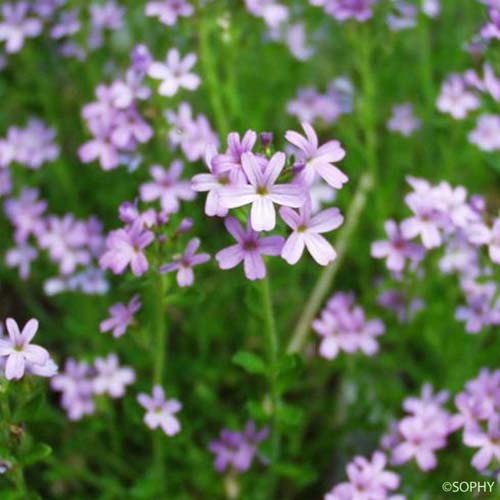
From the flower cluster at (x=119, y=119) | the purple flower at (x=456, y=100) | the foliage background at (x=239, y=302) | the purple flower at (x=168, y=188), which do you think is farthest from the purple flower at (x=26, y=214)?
the purple flower at (x=456, y=100)

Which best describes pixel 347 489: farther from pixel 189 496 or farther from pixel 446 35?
pixel 446 35

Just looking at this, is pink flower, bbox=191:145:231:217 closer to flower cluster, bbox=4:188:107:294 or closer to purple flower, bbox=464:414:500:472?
purple flower, bbox=464:414:500:472

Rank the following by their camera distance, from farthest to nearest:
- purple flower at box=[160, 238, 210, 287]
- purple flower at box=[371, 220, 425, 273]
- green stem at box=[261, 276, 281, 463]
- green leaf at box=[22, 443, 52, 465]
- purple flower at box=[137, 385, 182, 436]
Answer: purple flower at box=[371, 220, 425, 273] < purple flower at box=[137, 385, 182, 436] < green stem at box=[261, 276, 281, 463] < purple flower at box=[160, 238, 210, 287] < green leaf at box=[22, 443, 52, 465]

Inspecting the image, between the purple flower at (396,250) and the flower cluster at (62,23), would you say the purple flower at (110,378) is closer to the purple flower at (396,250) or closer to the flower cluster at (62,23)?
the purple flower at (396,250)

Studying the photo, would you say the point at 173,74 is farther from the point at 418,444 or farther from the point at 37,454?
the point at 418,444

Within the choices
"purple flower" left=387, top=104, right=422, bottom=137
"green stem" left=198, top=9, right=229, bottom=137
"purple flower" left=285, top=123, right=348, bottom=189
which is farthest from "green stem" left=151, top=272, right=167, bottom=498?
"purple flower" left=387, top=104, right=422, bottom=137

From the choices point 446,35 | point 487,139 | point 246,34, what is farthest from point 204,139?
point 446,35

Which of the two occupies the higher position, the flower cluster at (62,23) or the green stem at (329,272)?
the flower cluster at (62,23)

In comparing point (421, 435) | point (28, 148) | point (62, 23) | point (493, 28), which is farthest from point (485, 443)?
point (62, 23)
